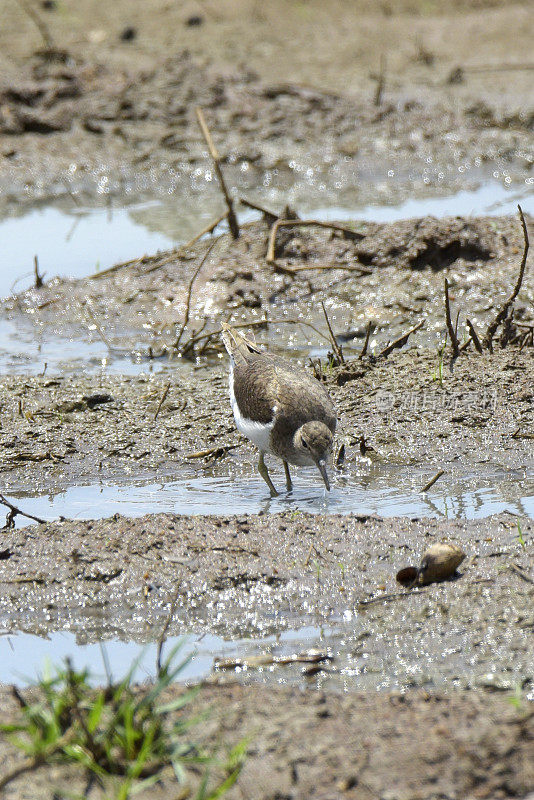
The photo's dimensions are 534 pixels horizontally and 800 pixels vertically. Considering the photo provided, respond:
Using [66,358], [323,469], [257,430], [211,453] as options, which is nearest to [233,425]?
[211,453]

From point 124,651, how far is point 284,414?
2.06m

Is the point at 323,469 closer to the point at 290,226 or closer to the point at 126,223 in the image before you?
the point at 290,226

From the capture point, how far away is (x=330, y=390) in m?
7.46

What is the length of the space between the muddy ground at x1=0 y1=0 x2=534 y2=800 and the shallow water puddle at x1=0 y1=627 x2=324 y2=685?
5 centimetres

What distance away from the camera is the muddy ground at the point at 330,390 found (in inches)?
141

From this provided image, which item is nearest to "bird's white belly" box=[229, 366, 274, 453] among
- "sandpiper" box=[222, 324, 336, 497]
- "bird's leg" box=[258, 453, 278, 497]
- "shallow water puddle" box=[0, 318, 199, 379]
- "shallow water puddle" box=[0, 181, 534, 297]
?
"sandpiper" box=[222, 324, 336, 497]

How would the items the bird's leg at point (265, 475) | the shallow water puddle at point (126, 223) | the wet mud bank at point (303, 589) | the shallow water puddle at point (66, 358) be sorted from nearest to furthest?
1. the wet mud bank at point (303, 589)
2. the bird's leg at point (265, 475)
3. the shallow water puddle at point (66, 358)
4. the shallow water puddle at point (126, 223)

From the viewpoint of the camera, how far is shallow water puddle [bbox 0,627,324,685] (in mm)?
4332

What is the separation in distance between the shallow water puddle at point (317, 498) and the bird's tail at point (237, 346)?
0.95 metres

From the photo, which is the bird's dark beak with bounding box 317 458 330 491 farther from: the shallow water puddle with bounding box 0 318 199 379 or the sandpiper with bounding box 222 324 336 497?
the shallow water puddle with bounding box 0 318 199 379

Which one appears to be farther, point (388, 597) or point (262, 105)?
point (262, 105)

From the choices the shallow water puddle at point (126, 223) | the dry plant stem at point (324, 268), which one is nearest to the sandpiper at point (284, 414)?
the dry plant stem at point (324, 268)

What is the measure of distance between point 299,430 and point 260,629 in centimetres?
163

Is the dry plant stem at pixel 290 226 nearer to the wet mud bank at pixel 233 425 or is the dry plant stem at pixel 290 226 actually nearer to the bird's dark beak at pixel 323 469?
the wet mud bank at pixel 233 425
